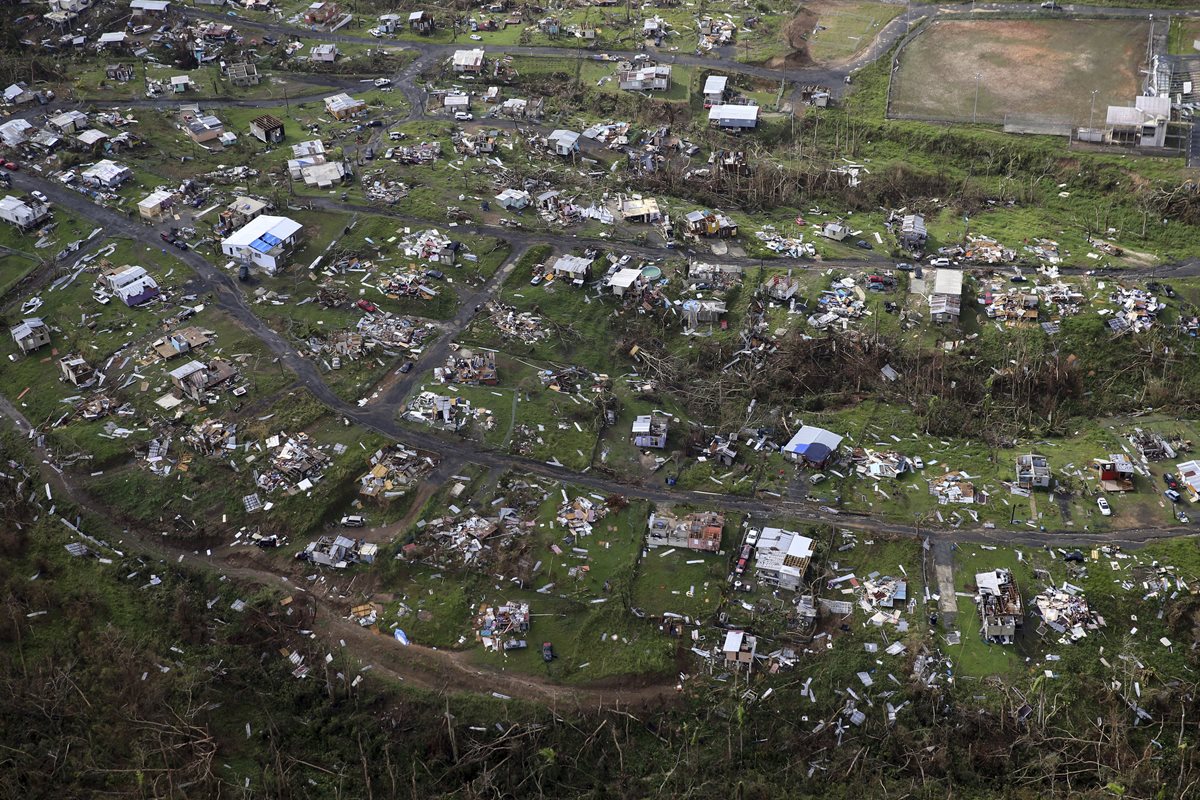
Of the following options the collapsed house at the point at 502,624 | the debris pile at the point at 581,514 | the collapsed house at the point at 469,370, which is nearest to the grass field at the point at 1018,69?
the collapsed house at the point at 469,370

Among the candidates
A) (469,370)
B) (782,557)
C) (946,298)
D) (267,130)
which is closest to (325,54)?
(267,130)

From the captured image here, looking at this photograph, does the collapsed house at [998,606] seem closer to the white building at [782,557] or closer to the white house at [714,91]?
the white building at [782,557]

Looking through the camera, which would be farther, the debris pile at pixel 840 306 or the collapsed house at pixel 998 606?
the debris pile at pixel 840 306

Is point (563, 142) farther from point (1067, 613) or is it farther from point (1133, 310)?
point (1067, 613)

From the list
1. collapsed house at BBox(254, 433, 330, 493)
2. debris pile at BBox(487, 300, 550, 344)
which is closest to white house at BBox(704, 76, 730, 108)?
debris pile at BBox(487, 300, 550, 344)

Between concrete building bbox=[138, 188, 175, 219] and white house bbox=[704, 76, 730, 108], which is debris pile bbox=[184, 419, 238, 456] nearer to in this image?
concrete building bbox=[138, 188, 175, 219]

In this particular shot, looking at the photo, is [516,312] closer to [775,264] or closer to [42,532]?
[775,264]
